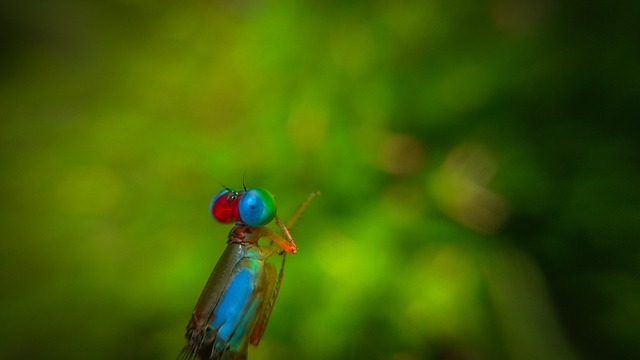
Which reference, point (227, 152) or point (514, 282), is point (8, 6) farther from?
point (514, 282)

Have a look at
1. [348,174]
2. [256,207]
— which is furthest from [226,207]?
[348,174]

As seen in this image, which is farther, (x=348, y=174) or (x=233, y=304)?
(x=348, y=174)

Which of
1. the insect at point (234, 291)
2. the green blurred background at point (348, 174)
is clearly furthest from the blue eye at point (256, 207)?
the green blurred background at point (348, 174)

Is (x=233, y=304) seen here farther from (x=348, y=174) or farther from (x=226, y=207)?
(x=348, y=174)

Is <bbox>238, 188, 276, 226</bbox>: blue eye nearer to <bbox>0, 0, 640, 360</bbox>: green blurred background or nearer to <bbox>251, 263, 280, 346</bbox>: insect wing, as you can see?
<bbox>251, 263, 280, 346</bbox>: insect wing

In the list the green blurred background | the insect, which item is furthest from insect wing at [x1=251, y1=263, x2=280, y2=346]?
the green blurred background

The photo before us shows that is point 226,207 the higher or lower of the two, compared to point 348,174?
higher
